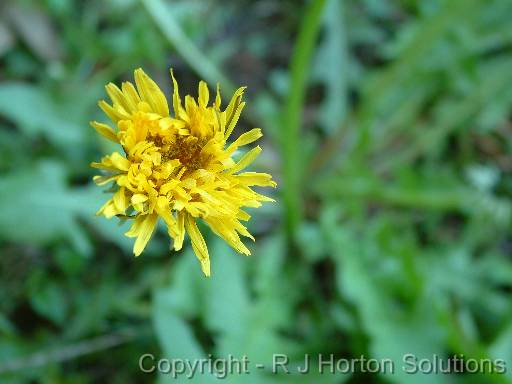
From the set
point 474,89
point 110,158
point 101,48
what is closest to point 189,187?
point 110,158

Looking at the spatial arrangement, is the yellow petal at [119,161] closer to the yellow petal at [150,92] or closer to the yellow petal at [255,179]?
the yellow petal at [150,92]

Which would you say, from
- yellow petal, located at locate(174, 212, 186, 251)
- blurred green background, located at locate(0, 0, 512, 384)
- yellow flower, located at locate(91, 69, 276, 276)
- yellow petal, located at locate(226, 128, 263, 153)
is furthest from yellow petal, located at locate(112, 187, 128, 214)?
blurred green background, located at locate(0, 0, 512, 384)

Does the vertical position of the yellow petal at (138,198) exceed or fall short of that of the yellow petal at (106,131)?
it falls short

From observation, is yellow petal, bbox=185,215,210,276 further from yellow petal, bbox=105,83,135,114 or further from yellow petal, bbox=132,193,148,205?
yellow petal, bbox=105,83,135,114

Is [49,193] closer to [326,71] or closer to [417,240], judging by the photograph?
[326,71]

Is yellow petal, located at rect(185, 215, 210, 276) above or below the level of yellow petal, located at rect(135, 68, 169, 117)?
below

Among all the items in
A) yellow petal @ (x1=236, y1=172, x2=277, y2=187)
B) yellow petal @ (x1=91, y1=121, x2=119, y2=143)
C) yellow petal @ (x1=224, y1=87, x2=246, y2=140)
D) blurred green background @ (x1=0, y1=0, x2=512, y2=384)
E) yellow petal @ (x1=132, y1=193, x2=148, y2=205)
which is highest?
blurred green background @ (x1=0, y1=0, x2=512, y2=384)

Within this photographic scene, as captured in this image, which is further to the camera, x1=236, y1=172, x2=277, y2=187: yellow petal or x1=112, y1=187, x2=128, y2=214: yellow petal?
x1=236, y1=172, x2=277, y2=187: yellow petal

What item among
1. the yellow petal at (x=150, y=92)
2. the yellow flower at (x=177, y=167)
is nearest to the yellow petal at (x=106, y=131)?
the yellow flower at (x=177, y=167)
